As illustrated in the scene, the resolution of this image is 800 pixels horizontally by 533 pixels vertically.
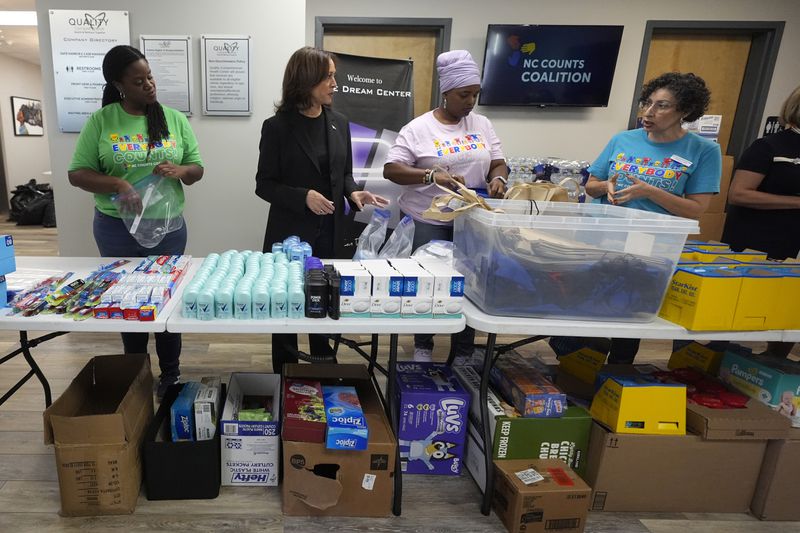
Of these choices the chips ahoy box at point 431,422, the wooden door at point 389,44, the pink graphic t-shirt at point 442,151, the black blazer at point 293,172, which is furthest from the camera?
the wooden door at point 389,44

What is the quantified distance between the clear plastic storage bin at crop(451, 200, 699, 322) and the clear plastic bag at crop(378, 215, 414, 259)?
556 millimetres

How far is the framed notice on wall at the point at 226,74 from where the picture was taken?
278 cm

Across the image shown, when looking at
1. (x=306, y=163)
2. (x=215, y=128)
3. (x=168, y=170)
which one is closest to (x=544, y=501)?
(x=306, y=163)

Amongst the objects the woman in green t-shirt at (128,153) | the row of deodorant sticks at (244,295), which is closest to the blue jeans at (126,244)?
the woman in green t-shirt at (128,153)

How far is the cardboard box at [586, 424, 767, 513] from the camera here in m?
1.57

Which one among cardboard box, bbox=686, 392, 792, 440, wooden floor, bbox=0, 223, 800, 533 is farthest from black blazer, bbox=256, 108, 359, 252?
cardboard box, bbox=686, 392, 792, 440

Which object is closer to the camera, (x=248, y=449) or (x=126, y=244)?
(x=248, y=449)

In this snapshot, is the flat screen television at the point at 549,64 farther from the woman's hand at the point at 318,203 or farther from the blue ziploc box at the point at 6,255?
the blue ziploc box at the point at 6,255

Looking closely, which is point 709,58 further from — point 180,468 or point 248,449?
point 180,468

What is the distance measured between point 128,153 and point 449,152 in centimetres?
136

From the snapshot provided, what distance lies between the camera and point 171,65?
2799 mm

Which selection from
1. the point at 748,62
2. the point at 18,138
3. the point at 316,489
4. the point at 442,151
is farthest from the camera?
the point at 18,138

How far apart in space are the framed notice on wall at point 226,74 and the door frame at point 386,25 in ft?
3.67

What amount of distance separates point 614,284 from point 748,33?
3772 mm
